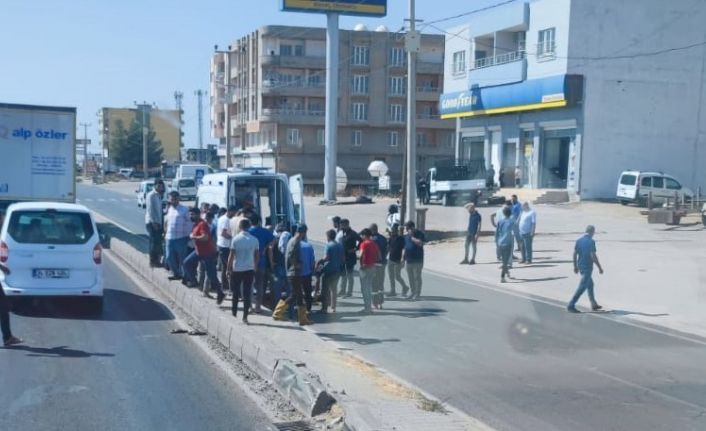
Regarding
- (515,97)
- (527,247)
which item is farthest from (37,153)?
(515,97)

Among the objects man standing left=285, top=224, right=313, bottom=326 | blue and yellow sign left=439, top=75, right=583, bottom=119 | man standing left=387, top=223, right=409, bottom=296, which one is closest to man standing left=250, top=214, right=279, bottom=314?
man standing left=285, top=224, right=313, bottom=326

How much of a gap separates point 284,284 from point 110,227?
791 inches

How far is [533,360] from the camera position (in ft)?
35.6

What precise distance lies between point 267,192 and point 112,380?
400 inches

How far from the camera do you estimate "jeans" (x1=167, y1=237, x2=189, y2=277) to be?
50.9 feet

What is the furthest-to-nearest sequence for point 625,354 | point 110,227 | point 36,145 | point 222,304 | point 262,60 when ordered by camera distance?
point 262,60 → point 110,227 → point 36,145 → point 222,304 → point 625,354

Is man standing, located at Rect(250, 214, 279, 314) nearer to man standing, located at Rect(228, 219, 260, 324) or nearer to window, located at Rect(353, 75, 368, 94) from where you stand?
Result: man standing, located at Rect(228, 219, 260, 324)

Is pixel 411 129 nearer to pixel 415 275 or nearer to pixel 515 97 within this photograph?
pixel 415 275

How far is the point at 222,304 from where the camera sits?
1356cm

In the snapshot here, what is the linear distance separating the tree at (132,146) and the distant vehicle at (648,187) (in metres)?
66.6

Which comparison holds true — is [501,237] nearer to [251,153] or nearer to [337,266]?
[337,266]

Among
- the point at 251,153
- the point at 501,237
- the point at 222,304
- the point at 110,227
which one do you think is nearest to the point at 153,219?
the point at 222,304

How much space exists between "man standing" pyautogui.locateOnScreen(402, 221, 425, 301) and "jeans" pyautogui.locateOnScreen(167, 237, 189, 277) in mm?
4183

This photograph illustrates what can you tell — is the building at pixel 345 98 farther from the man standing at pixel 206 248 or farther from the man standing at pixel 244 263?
the man standing at pixel 244 263
